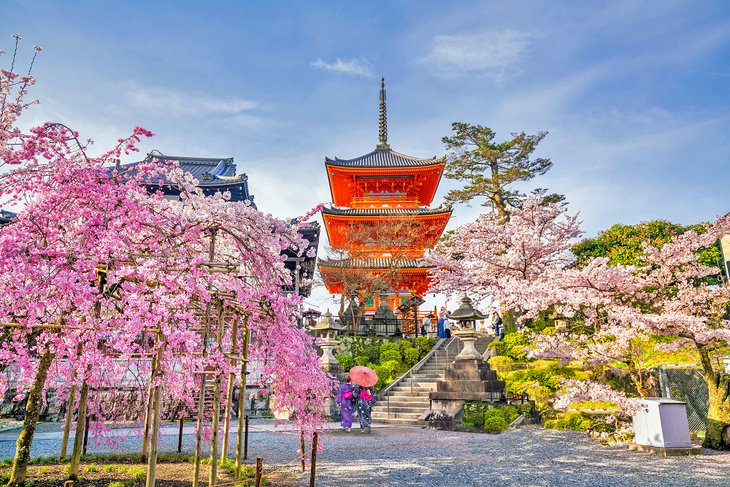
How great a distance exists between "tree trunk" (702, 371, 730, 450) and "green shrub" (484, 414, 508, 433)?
14.4 ft

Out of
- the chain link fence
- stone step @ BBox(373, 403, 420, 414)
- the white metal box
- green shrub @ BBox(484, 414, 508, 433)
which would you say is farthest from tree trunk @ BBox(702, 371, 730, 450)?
stone step @ BBox(373, 403, 420, 414)

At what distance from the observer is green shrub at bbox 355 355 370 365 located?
18.7m

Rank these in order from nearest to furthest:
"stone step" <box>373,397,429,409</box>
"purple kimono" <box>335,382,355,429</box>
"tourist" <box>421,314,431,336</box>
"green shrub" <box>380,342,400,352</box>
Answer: "purple kimono" <box>335,382,355,429</box>
"stone step" <box>373,397,429,409</box>
"green shrub" <box>380,342,400,352</box>
"tourist" <box>421,314,431,336</box>

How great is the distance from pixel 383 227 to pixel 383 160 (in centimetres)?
783

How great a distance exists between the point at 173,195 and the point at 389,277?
13.2m

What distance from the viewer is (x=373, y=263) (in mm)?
27594

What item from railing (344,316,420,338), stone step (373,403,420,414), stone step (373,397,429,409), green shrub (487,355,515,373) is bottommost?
stone step (373,403,420,414)

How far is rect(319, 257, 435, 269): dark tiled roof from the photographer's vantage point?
26.1 metres

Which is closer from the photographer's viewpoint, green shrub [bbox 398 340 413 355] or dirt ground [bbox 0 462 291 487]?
dirt ground [bbox 0 462 291 487]

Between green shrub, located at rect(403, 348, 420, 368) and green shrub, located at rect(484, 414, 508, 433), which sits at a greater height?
green shrub, located at rect(403, 348, 420, 368)

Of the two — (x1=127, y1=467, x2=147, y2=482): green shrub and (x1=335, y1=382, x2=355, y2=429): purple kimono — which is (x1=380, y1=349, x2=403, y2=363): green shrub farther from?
(x1=127, y1=467, x2=147, y2=482): green shrub

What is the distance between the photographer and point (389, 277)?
26.4m

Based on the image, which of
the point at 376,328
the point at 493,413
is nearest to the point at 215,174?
the point at 376,328

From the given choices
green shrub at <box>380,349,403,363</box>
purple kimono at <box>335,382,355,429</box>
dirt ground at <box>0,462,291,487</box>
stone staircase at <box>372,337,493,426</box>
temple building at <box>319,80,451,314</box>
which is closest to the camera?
dirt ground at <box>0,462,291,487</box>
